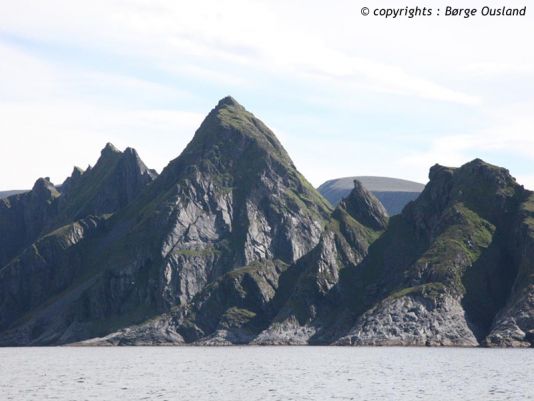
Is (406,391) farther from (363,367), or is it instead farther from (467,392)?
(363,367)

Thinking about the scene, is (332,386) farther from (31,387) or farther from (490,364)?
(490,364)

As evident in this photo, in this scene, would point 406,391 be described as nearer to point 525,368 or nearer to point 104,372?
point 525,368

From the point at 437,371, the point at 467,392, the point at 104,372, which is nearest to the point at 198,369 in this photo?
the point at 104,372

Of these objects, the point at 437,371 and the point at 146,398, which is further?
the point at 437,371

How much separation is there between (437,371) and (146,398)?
6534 cm

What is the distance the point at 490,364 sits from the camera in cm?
19025

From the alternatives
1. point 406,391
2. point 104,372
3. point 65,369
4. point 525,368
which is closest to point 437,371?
point 525,368

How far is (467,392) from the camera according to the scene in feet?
414

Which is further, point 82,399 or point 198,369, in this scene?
point 198,369

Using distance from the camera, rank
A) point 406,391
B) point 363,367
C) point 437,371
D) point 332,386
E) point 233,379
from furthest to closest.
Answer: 1. point 363,367
2. point 437,371
3. point 233,379
4. point 332,386
5. point 406,391

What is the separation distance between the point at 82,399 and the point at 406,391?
143ft

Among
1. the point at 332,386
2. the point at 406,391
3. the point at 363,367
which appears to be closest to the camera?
the point at 406,391

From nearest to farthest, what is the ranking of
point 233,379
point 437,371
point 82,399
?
point 82,399 < point 233,379 < point 437,371

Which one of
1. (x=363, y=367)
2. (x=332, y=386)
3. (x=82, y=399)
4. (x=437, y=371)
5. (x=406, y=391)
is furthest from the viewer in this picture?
(x=363, y=367)
